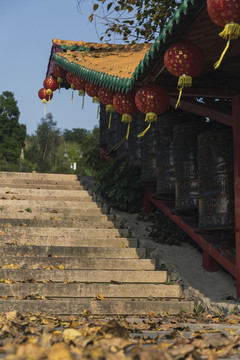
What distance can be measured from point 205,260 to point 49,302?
2599 millimetres

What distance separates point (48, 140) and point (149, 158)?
1354 inches

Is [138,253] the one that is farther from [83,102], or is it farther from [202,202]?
[83,102]

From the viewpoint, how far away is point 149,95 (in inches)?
253

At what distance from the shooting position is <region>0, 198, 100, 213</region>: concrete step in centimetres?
978

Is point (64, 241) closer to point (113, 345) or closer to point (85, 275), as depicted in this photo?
point (85, 275)

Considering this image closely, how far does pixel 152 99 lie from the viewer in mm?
6430

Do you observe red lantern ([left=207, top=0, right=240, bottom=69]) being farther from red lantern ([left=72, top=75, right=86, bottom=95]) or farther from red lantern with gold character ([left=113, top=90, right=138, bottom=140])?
red lantern ([left=72, top=75, right=86, bottom=95])

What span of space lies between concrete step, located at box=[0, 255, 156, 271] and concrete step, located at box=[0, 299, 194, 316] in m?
1.26

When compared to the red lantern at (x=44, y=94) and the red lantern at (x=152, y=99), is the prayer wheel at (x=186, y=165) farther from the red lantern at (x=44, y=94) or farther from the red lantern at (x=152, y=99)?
the red lantern at (x=44, y=94)

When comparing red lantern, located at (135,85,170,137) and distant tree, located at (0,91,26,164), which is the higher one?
distant tree, located at (0,91,26,164)

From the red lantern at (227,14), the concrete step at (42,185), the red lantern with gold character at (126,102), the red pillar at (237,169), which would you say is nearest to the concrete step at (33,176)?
the concrete step at (42,185)

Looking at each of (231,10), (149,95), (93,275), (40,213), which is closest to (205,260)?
(93,275)

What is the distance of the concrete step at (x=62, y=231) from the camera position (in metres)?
8.33

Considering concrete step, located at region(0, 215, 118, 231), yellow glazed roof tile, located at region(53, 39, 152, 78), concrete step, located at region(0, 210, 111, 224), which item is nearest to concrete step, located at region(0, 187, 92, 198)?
concrete step, located at region(0, 210, 111, 224)
